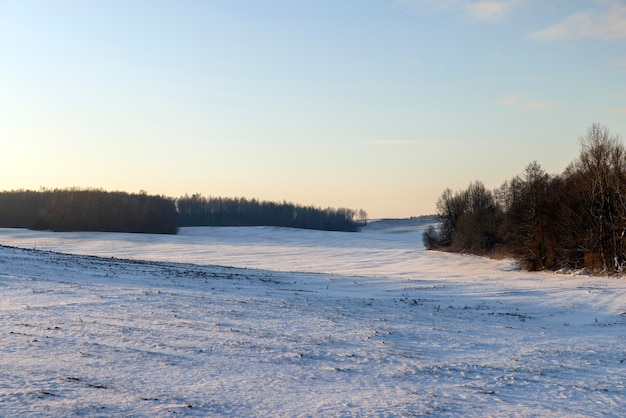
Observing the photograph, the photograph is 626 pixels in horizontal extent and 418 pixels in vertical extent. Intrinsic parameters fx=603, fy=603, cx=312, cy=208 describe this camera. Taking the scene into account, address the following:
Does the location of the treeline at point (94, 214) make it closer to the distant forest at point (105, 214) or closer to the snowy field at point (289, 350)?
the distant forest at point (105, 214)

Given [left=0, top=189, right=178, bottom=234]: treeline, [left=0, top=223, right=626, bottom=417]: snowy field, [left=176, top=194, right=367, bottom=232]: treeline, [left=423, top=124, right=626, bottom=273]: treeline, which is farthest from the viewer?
[left=176, top=194, right=367, bottom=232]: treeline

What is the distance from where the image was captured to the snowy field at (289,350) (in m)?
8.39

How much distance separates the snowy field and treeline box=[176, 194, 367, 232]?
5583 inches

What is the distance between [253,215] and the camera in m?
176

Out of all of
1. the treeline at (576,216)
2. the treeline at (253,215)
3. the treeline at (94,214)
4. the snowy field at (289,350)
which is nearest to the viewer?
the snowy field at (289,350)

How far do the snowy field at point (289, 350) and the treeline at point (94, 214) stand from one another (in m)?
81.6

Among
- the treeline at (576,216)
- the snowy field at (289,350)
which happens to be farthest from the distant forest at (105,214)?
the snowy field at (289,350)

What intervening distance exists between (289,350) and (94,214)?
331ft

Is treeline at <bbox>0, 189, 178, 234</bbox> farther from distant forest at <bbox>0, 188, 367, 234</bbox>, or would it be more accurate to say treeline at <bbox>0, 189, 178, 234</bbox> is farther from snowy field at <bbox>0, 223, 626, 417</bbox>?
snowy field at <bbox>0, 223, 626, 417</bbox>

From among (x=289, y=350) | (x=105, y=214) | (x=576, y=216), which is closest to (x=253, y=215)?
(x=105, y=214)

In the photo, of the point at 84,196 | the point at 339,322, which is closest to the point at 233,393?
the point at 339,322

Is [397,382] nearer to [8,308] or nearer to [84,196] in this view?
[8,308]

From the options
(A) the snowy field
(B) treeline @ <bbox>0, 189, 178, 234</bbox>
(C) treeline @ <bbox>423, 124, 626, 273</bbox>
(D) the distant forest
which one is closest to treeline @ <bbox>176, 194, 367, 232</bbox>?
(D) the distant forest

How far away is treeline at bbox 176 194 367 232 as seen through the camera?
167375 mm
